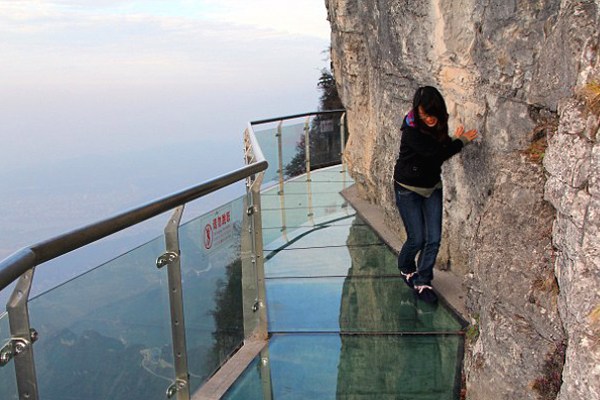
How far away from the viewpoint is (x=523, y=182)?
3.22 m

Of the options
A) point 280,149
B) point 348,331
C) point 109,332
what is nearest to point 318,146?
point 280,149

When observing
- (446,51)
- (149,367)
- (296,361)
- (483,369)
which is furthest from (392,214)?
(149,367)

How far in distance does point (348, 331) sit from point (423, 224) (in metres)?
Answer: 0.95

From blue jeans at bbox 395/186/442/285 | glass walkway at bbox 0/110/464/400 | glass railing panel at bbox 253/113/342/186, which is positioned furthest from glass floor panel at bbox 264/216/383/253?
blue jeans at bbox 395/186/442/285

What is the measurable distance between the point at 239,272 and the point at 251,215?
0.38 metres

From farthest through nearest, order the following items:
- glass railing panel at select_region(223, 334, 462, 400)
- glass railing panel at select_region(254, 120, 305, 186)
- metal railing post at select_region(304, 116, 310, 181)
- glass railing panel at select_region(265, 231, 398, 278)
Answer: metal railing post at select_region(304, 116, 310, 181)
glass railing panel at select_region(254, 120, 305, 186)
glass railing panel at select_region(265, 231, 398, 278)
glass railing panel at select_region(223, 334, 462, 400)

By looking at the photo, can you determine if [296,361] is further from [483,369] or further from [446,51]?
[446,51]

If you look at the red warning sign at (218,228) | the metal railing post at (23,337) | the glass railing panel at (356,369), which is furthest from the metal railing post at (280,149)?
the metal railing post at (23,337)

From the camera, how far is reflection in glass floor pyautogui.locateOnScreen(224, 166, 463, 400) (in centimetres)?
395

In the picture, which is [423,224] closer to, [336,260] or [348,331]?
[348,331]

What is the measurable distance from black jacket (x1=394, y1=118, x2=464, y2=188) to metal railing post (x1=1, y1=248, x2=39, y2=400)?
9.58 ft

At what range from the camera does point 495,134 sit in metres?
3.92

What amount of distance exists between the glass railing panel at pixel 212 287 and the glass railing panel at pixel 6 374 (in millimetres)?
1278

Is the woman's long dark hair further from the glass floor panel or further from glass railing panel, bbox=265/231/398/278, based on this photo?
the glass floor panel
